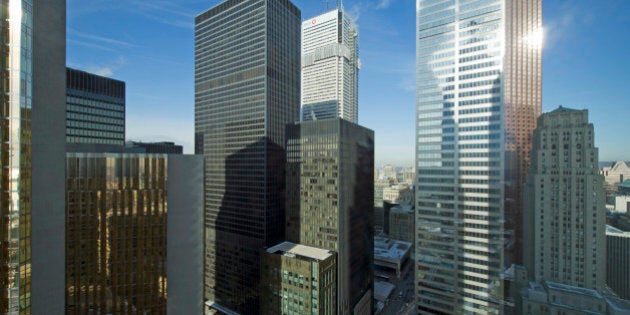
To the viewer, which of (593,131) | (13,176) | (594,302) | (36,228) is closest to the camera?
(13,176)

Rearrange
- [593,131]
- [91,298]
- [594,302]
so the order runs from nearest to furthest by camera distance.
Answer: [91,298], [594,302], [593,131]

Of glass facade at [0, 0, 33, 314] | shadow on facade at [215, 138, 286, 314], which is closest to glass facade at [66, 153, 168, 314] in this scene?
glass facade at [0, 0, 33, 314]

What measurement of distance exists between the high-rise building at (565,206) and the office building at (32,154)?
11288cm

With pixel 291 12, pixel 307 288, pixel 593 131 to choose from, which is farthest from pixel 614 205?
pixel 291 12

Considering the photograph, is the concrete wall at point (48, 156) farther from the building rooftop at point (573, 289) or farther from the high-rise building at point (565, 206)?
the building rooftop at point (573, 289)

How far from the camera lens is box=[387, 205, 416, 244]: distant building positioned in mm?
187750

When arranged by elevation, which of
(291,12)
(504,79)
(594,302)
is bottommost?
(594,302)

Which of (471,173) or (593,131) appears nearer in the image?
(471,173)

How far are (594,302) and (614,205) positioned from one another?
61.3 m

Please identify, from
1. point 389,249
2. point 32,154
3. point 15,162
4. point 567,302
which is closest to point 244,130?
point 32,154

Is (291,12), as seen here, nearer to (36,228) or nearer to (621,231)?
(36,228)

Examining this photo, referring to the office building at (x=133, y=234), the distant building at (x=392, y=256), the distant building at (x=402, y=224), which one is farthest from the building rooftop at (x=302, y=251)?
the distant building at (x=402, y=224)

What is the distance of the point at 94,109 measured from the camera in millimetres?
91375

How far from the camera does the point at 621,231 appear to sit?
342ft
